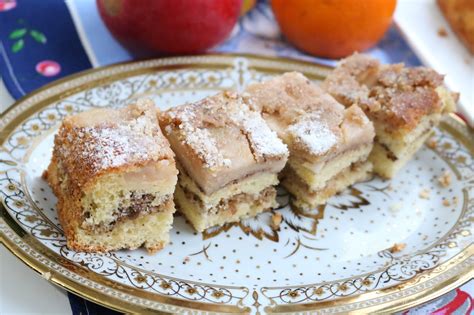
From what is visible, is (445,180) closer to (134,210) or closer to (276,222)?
(276,222)

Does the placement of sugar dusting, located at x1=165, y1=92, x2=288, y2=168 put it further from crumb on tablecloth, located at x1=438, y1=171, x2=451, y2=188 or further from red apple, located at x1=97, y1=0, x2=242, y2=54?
crumb on tablecloth, located at x1=438, y1=171, x2=451, y2=188

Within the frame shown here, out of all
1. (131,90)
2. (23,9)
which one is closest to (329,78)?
(131,90)

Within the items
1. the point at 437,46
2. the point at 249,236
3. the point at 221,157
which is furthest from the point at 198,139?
the point at 437,46

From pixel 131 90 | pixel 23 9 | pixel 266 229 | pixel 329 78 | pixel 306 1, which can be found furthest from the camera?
pixel 23 9

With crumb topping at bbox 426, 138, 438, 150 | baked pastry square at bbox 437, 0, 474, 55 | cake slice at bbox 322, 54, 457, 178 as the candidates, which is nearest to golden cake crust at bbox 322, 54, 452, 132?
cake slice at bbox 322, 54, 457, 178

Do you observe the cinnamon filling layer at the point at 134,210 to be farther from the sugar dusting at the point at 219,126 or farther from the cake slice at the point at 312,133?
the cake slice at the point at 312,133

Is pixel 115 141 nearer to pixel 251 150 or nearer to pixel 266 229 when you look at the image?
pixel 251 150
